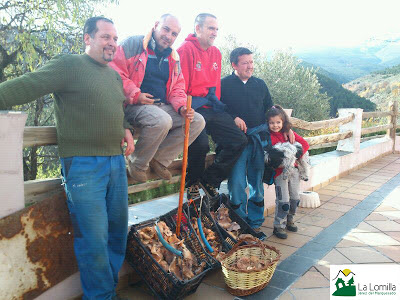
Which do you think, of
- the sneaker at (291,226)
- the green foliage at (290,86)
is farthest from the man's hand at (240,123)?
the green foliage at (290,86)

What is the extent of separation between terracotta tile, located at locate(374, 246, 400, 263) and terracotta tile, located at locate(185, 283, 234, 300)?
1806mm

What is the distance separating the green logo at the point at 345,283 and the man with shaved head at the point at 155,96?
1698 millimetres

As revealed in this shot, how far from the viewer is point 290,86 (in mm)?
16672

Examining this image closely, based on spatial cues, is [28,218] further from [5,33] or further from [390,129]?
[390,129]

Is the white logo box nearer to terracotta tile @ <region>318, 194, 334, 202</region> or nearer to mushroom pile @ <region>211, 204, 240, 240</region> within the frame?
mushroom pile @ <region>211, 204, 240, 240</region>

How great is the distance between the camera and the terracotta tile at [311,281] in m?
3.22

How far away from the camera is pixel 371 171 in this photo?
8.23m

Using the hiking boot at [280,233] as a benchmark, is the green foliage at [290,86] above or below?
above

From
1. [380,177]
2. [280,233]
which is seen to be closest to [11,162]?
[280,233]

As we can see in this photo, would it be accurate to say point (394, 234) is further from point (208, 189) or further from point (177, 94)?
point (177, 94)

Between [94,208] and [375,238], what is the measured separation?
10.7 ft

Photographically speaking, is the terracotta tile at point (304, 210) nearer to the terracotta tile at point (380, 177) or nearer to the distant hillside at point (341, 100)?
the terracotta tile at point (380, 177)

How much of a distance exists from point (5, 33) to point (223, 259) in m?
7.70

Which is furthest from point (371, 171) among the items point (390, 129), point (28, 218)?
point (28, 218)
